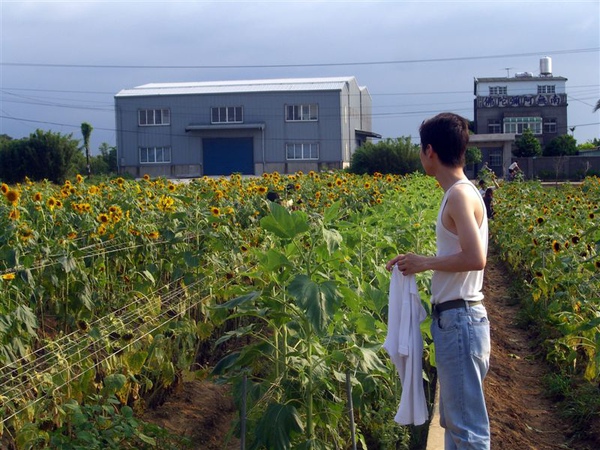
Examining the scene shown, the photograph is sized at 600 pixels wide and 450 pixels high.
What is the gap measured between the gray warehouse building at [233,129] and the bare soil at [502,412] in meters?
46.3

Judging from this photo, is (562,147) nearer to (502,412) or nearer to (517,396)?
(517,396)

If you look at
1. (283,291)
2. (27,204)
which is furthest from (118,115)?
(283,291)

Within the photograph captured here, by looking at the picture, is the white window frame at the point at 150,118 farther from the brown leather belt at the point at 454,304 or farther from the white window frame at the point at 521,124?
the brown leather belt at the point at 454,304

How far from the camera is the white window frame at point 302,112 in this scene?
178ft

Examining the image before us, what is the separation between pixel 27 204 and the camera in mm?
7828

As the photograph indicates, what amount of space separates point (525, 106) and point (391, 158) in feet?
115

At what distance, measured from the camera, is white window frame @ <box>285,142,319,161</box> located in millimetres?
54469

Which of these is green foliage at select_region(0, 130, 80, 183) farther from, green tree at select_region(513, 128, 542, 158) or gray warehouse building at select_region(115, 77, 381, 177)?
green tree at select_region(513, 128, 542, 158)

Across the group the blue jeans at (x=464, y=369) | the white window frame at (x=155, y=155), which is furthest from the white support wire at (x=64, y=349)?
the white window frame at (x=155, y=155)

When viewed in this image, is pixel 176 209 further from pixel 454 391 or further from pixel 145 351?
pixel 454 391

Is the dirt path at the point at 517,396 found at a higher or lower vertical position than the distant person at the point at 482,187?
lower

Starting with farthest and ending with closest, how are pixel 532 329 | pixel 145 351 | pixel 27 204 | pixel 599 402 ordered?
pixel 532 329
pixel 27 204
pixel 599 402
pixel 145 351

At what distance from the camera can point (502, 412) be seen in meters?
5.95

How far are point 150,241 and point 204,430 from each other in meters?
1.91
